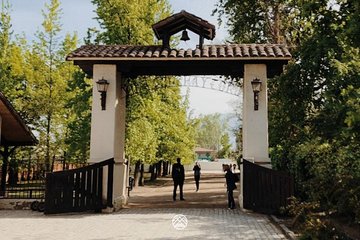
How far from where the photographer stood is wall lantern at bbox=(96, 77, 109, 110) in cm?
1301

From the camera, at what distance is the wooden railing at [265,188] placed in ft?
38.8

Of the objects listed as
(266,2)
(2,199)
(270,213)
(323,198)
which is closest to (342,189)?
(323,198)

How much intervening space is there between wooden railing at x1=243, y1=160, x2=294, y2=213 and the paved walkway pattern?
379mm

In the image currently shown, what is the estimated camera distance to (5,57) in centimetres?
2581

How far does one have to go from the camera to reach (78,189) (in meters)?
12.2

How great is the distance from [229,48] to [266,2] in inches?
302

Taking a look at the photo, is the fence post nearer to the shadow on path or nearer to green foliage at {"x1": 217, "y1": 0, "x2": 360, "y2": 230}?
the shadow on path

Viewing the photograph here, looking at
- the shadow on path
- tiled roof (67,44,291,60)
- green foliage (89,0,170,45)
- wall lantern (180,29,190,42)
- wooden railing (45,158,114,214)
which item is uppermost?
green foliage (89,0,170,45)

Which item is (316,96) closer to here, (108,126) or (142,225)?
(108,126)

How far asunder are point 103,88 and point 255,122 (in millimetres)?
4816

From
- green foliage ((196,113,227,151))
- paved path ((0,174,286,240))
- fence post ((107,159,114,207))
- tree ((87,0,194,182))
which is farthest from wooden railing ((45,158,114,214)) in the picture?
green foliage ((196,113,227,151))

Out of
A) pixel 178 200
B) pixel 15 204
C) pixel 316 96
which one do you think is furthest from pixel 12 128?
pixel 316 96

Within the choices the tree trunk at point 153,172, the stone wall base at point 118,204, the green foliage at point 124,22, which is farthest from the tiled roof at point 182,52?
the tree trunk at point 153,172

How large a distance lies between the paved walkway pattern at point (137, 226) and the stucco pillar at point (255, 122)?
71.8 inches
